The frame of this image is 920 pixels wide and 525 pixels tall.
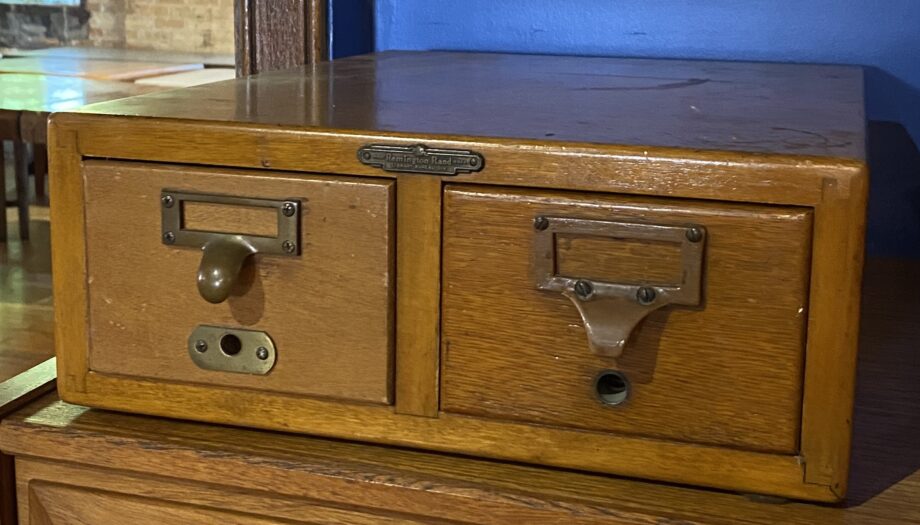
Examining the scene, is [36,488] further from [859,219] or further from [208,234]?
[859,219]

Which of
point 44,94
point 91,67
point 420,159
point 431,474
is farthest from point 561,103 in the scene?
point 91,67

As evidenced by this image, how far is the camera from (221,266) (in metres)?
0.66

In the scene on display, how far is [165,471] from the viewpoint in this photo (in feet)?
2.35

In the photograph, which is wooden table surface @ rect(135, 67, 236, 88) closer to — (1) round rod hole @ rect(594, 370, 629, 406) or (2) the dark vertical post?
(2) the dark vertical post

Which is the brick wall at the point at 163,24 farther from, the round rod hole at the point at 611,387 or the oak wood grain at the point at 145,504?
the round rod hole at the point at 611,387

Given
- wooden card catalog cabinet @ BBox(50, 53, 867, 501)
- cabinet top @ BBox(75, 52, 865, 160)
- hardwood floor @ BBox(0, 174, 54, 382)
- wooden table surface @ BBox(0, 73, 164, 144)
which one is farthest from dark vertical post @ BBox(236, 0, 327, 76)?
wooden table surface @ BBox(0, 73, 164, 144)

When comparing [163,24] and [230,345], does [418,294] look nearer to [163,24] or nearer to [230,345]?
[230,345]

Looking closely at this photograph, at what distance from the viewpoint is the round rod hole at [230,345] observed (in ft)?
2.34

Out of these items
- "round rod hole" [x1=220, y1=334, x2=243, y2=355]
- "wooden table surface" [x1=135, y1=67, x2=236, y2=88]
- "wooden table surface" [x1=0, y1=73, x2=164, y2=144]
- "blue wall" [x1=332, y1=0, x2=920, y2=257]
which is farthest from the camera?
"wooden table surface" [x1=135, y1=67, x2=236, y2=88]

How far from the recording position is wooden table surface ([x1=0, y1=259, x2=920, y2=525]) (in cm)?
64

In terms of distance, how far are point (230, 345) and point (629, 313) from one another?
0.87 ft

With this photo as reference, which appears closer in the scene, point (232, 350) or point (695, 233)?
point (695, 233)

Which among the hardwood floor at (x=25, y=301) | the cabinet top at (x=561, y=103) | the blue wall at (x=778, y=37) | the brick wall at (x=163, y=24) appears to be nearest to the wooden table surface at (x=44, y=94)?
the hardwood floor at (x=25, y=301)

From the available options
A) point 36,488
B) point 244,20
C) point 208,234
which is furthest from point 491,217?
point 244,20
